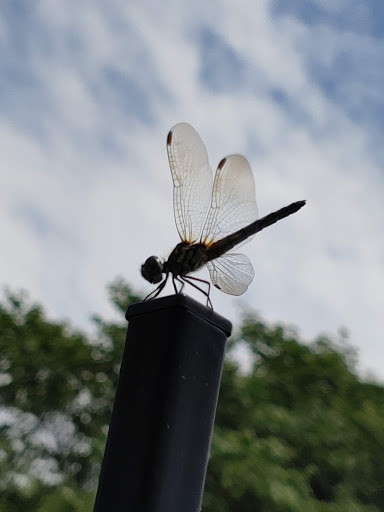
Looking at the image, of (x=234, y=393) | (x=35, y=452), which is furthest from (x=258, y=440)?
(x=35, y=452)

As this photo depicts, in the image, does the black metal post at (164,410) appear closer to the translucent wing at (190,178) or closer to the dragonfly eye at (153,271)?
the dragonfly eye at (153,271)

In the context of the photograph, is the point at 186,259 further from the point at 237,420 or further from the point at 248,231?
the point at 237,420

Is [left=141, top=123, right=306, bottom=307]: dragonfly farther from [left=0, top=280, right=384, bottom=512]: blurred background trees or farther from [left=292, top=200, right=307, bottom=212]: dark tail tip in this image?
[left=0, top=280, right=384, bottom=512]: blurred background trees

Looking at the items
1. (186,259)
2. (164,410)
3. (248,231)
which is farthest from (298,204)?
(164,410)

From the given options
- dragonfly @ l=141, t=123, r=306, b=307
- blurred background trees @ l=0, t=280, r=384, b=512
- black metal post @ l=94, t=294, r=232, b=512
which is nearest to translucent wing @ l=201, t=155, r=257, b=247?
dragonfly @ l=141, t=123, r=306, b=307

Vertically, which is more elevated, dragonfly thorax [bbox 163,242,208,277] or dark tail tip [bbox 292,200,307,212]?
dark tail tip [bbox 292,200,307,212]

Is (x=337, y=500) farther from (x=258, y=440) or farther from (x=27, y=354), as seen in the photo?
(x=27, y=354)
